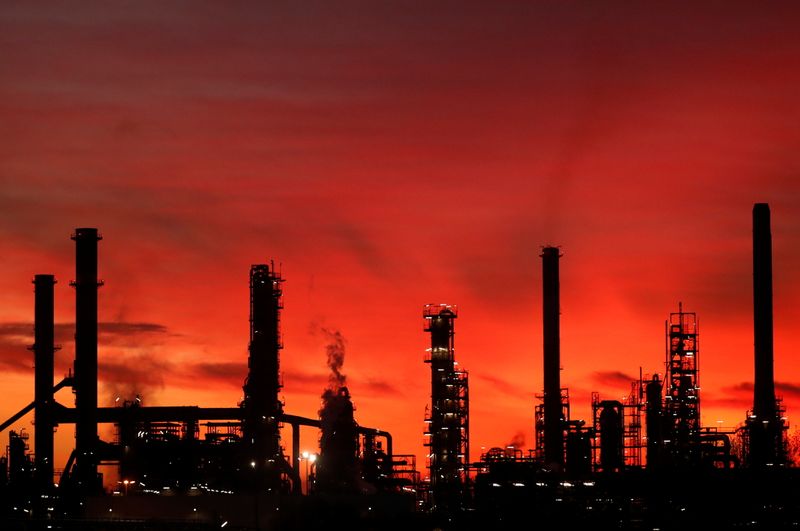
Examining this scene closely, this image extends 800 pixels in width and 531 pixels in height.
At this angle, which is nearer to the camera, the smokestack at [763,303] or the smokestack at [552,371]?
the smokestack at [763,303]

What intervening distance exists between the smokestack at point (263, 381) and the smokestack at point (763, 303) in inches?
1095

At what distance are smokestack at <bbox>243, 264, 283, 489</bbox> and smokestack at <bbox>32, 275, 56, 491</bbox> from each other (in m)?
17.3

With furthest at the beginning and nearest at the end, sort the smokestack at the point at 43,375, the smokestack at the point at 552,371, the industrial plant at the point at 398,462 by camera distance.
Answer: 1. the smokestack at the point at 552,371
2. the smokestack at the point at 43,375
3. the industrial plant at the point at 398,462

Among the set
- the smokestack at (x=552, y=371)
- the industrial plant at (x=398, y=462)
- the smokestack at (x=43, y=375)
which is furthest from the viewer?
the smokestack at (x=552, y=371)

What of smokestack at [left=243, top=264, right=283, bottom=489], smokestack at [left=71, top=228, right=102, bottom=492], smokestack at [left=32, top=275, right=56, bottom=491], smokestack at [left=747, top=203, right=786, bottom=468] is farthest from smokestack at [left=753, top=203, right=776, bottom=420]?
smokestack at [left=32, top=275, right=56, bottom=491]

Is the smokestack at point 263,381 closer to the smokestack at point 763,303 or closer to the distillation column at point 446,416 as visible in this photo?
the distillation column at point 446,416

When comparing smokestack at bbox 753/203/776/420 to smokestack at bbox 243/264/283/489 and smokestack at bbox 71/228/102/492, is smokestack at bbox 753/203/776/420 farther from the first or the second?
smokestack at bbox 71/228/102/492

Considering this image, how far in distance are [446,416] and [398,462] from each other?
412 cm

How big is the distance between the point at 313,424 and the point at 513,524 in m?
16.5

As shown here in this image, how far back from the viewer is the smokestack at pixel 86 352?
3268 inches

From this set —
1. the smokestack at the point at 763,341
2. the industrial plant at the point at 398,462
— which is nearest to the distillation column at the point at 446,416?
the industrial plant at the point at 398,462

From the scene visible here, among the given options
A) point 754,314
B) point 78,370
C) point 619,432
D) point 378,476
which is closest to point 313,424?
point 378,476

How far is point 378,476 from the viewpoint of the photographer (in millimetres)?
82688

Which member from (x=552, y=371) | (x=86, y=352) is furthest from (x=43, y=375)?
(x=552, y=371)
